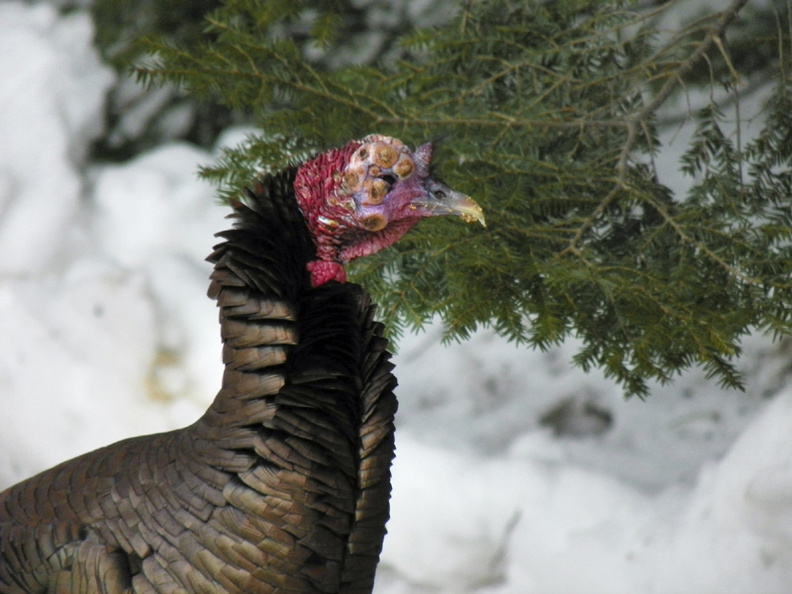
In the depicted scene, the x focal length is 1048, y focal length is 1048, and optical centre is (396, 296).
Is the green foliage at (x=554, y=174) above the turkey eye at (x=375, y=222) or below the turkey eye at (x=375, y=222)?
above

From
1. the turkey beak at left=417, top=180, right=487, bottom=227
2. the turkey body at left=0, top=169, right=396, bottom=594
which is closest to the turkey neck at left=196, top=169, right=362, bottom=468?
the turkey body at left=0, top=169, right=396, bottom=594

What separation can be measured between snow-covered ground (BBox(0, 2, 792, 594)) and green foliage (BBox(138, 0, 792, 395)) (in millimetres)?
353

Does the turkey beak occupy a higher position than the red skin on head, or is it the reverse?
the turkey beak

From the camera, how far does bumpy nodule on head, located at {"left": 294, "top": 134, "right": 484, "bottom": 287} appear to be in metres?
0.85

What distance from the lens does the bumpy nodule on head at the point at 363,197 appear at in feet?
2.80

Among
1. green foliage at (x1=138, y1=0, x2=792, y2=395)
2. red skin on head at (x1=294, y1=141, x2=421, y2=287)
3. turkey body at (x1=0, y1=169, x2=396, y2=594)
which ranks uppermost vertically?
green foliage at (x1=138, y1=0, x2=792, y2=395)

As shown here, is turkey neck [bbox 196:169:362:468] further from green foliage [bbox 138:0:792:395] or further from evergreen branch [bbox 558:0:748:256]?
evergreen branch [bbox 558:0:748:256]

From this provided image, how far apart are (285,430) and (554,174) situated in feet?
1.45

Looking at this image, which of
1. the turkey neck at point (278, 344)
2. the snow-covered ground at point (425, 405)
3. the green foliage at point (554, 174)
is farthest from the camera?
the snow-covered ground at point (425, 405)

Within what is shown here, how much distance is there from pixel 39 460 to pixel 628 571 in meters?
0.92

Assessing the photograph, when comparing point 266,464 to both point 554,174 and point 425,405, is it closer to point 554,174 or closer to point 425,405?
point 554,174

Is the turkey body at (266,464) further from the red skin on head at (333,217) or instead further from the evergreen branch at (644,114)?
the evergreen branch at (644,114)

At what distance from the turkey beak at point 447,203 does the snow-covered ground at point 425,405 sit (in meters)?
0.65

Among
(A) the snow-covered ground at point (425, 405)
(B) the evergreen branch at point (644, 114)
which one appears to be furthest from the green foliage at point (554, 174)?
(A) the snow-covered ground at point (425, 405)
